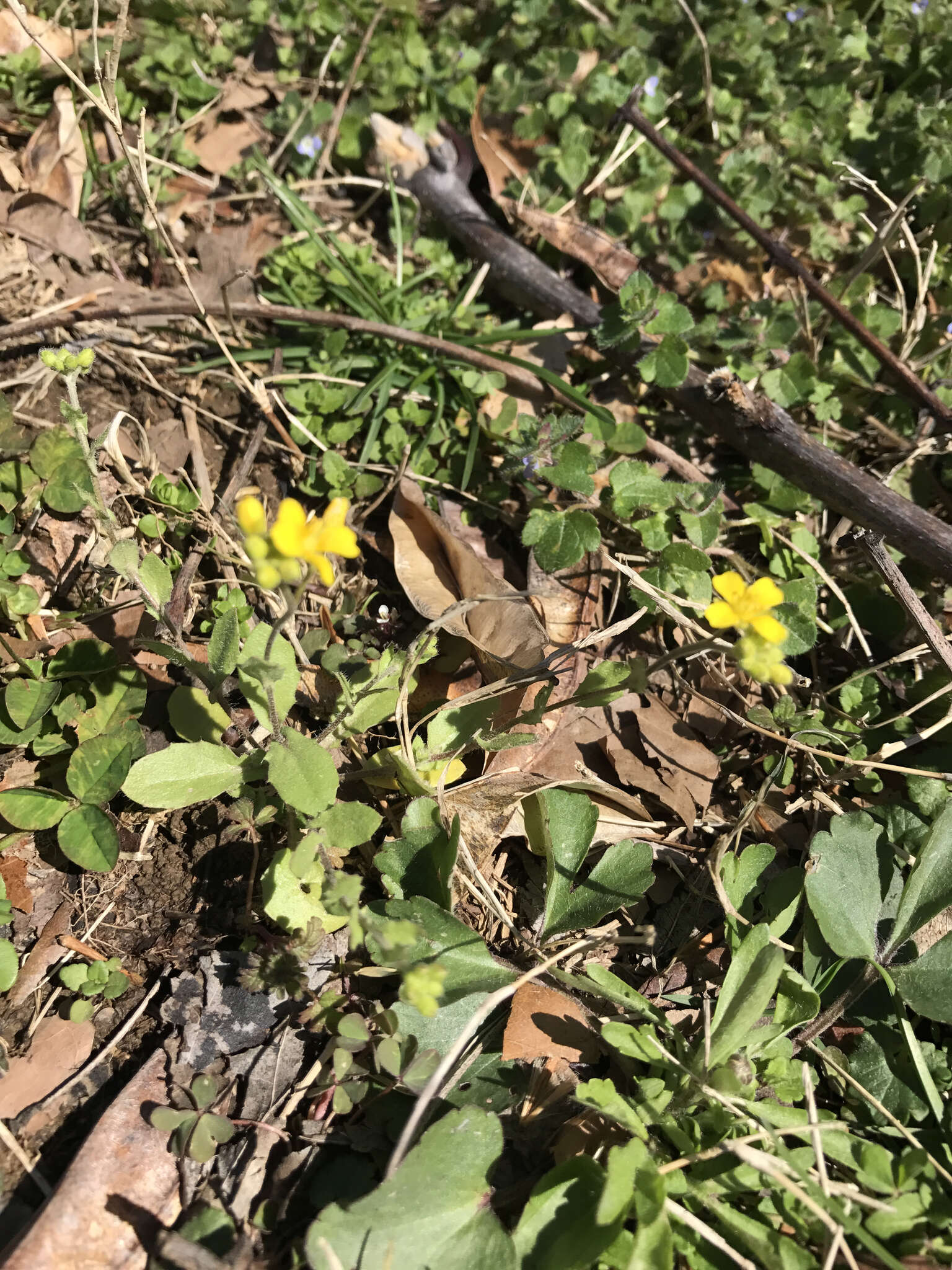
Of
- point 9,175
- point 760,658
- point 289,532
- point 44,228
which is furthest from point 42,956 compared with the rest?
point 9,175

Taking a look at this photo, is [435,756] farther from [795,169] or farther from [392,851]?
[795,169]

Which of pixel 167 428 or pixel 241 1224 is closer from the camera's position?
pixel 241 1224

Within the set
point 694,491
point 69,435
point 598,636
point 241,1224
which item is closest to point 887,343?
point 694,491

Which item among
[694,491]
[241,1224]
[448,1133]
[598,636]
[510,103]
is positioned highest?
[510,103]

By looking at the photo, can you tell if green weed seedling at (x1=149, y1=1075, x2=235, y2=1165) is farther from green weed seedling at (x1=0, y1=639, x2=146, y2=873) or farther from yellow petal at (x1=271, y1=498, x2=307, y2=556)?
yellow petal at (x1=271, y1=498, x2=307, y2=556)

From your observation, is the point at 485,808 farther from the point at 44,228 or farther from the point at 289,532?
the point at 44,228

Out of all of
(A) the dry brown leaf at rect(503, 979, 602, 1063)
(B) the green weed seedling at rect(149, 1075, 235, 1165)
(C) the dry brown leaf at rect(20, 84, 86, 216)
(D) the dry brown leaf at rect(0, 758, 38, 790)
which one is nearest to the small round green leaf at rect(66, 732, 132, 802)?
(D) the dry brown leaf at rect(0, 758, 38, 790)
